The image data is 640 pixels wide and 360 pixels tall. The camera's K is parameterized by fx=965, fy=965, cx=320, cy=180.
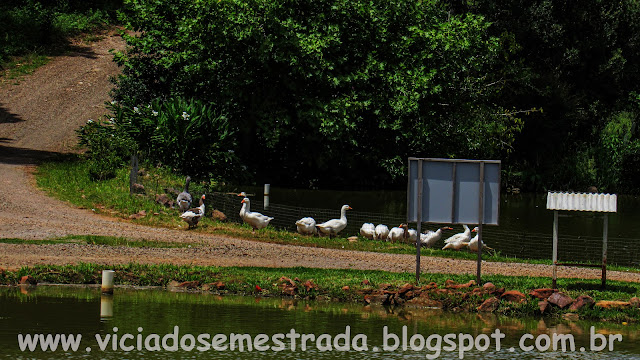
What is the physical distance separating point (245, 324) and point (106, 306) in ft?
8.26

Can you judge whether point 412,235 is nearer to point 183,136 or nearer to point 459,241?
point 459,241

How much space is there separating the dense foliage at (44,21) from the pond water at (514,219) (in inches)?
959

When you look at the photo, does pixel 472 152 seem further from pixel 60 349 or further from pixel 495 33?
pixel 60 349

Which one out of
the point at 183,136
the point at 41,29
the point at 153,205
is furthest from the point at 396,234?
the point at 41,29

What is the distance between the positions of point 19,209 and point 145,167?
253 inches

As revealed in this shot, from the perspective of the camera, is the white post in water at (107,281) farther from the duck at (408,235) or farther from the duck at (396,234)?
the duck at (408,235)

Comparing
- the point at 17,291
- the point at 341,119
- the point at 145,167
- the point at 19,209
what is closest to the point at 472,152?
the point at 341,119

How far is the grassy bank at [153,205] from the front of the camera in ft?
80.6

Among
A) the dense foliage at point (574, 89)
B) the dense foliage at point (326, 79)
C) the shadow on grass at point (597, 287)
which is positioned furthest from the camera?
the dense foliage at point (574, 89)

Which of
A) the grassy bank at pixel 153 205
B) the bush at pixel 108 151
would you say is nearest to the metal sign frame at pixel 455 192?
the grassy bank at pixel 153 205

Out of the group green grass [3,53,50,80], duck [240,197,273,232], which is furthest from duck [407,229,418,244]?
green grass [3,53,50,80]

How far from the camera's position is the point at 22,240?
2153cm

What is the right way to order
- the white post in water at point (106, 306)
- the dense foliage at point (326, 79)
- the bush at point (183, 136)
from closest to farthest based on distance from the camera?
1. the white post in water at point (106, 306)
2. the bush at point (183, 136)
3. the dense foliage at point (326, 79)

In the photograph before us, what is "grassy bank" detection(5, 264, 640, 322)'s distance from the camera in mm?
16672
